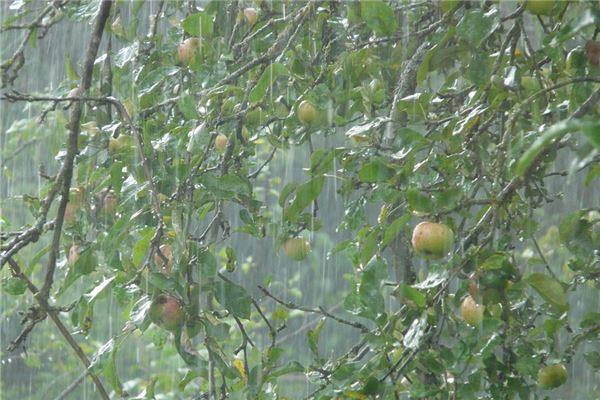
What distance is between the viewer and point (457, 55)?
1.46 m

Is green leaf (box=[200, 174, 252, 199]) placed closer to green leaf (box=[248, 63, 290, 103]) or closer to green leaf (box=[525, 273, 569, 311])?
Answer: green leaf (box=[248, 63, 290, 103])

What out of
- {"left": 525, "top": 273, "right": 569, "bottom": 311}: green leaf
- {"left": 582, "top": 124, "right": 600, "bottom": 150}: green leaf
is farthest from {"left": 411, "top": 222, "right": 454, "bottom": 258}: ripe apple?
{"left": 582, "top": 124, "right": 600, "bottom": 150}: green leaf

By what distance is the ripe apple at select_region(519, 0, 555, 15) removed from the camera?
1.30 m

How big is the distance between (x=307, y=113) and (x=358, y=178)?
0.13m

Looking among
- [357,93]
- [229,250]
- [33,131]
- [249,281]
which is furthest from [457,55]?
[249,281]

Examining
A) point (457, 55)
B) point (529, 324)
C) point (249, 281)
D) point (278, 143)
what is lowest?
point (249, 281)

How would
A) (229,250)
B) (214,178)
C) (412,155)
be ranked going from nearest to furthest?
(412,155) → (214,178) → (229,250)

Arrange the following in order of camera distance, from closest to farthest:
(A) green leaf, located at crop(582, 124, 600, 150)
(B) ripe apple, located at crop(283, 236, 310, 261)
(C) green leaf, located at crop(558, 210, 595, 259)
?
1. (A) green leaf, located at crop(582, 124, 600, 150)
2. (C) green leaf, located at crop(558, 210, 595, 259)
3. (B) ripe apple, located at crop(283, 236, 310, 261)

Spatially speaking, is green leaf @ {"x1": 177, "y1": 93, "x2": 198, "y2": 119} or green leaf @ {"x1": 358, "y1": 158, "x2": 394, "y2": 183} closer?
green leaf @ {"x1": 358, "y1": 158, "x2": 394, "y2": 183}

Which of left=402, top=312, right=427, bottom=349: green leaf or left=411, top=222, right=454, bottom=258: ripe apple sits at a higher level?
left=411, top=222, right=454, bottom=258: ripe apple

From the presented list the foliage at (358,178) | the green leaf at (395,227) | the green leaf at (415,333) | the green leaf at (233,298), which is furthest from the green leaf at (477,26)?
the green leaf at (233,298)

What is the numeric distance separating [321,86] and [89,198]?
1.65 ft

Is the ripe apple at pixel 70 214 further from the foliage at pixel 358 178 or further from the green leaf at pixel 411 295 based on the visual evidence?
the green leaf at pixel 411 295

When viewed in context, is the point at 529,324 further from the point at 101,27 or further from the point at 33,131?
the point at 33,131
